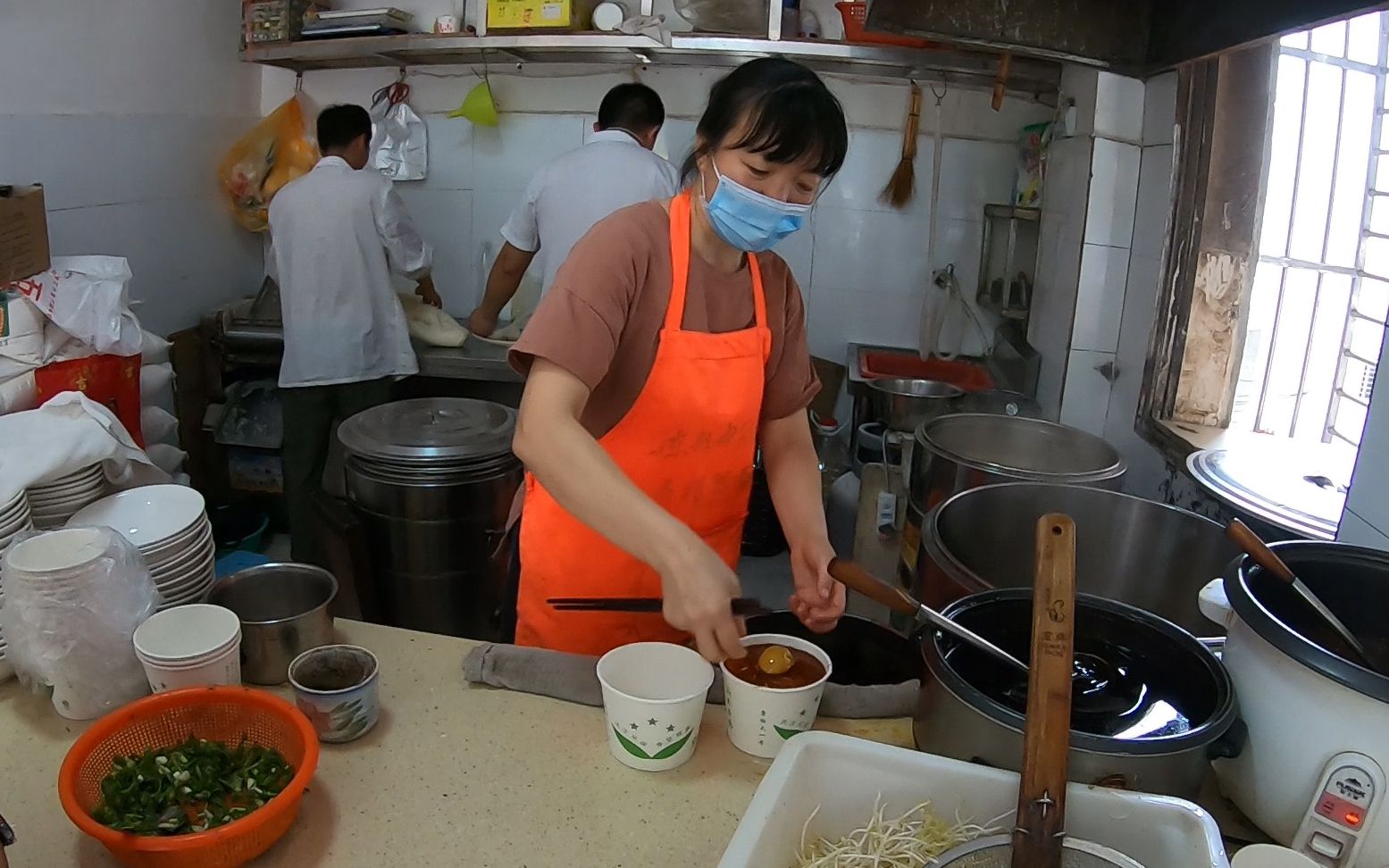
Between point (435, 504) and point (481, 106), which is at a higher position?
point (481, 106)

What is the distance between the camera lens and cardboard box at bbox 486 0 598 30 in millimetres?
3498

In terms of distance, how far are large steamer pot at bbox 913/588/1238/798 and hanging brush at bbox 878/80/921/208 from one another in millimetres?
2807

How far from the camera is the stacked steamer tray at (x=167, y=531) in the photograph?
1.36 m

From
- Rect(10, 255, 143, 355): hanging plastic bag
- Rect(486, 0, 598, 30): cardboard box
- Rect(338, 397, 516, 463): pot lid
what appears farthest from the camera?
Rect(486, 0, 598, 30): cardboard box

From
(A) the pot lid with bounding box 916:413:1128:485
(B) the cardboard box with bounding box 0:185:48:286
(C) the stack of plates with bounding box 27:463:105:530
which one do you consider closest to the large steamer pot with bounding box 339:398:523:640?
(B) the cardboard box with bounding box 0:185:48:286

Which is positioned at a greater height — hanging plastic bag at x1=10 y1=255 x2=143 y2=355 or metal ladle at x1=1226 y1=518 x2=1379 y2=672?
hanging plastic bag at x1=10 y1=255 x2=143 y2=355

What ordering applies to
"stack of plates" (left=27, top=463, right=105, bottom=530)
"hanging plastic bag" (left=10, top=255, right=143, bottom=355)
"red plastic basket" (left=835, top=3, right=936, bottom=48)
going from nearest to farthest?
"stack of plates" (left=27, top=463, right=105, bottom=530) → "hanging plastic bag" (left=10, top=255, right=143, bottom=355) → "red plastic basket" (left=835, top=3, right=936, bottom=48)

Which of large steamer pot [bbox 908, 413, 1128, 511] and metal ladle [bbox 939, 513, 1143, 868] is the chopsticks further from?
large steamer pot [bbox 908, 413, 1128, 511]

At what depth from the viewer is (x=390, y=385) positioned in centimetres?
360

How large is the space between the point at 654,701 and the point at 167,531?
32.2 inches

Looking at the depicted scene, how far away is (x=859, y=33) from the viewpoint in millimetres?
3312

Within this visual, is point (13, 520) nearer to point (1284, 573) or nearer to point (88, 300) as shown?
point (88, 300)

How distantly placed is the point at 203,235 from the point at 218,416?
78 cm

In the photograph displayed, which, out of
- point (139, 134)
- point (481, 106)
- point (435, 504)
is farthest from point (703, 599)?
point (139, 134)
